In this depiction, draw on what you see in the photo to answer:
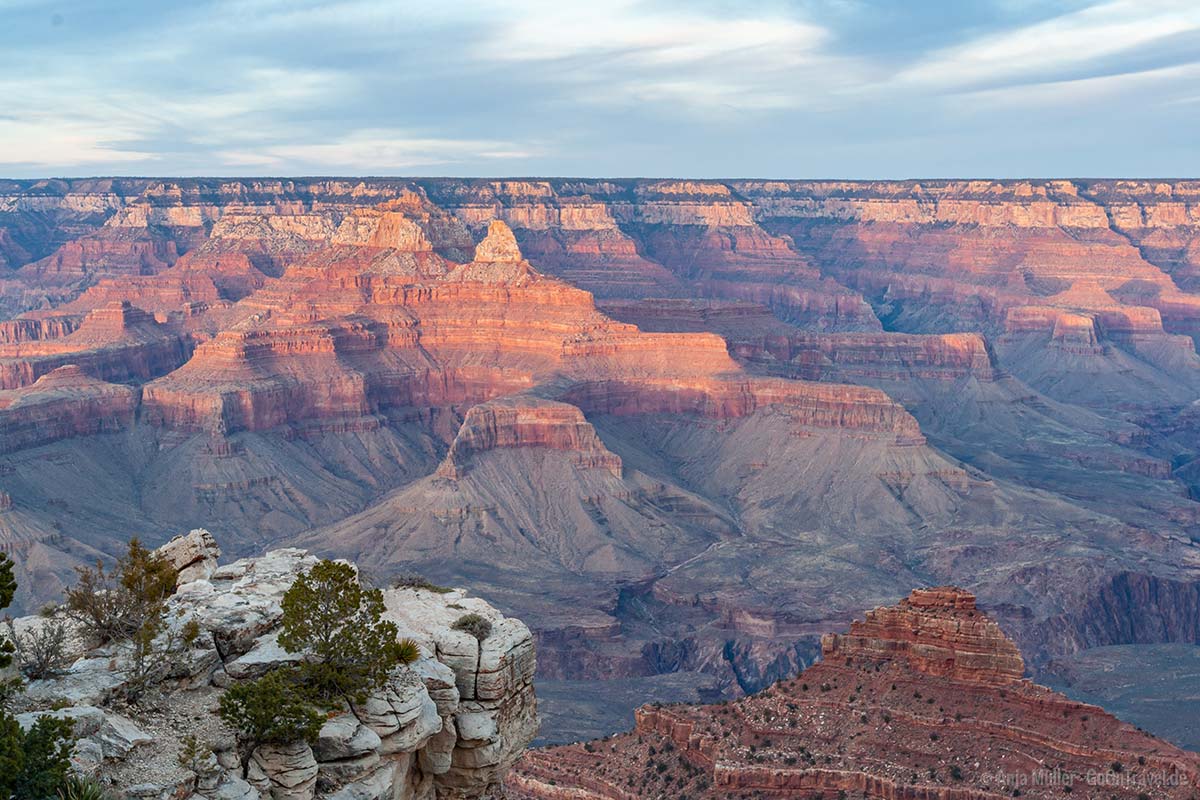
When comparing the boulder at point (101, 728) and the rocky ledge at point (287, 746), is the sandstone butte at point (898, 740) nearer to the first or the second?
the rocky ledge at point (287, 746)

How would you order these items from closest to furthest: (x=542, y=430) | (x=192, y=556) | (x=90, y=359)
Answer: (x=192, y=556) < (x=542, y=430) < (x=90, y=359)

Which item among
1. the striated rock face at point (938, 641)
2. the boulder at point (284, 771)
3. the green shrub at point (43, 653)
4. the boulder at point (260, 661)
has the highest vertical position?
the green shrub at point (43, 653)

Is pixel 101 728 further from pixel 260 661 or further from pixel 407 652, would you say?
pixel 407 652

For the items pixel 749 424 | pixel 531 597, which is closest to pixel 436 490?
pixel 531 597

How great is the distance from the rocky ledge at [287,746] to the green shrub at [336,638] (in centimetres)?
41

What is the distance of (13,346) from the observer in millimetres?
196250

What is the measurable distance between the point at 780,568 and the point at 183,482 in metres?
61.2

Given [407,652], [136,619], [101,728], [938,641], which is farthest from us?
[938,641]

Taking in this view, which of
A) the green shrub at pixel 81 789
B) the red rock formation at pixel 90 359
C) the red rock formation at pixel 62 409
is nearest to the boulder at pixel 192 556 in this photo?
the green shrub at pixel 81 789

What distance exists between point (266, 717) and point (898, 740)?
25811mm

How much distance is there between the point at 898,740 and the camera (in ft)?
151

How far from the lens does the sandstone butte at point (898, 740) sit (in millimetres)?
43500

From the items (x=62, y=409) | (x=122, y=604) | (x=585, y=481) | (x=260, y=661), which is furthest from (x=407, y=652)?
(x=62, y=409)

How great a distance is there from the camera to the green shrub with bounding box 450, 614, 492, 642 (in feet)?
106
